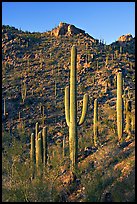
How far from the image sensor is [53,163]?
42.9 ft

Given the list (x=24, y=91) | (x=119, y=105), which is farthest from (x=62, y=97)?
(x=119, y=105)

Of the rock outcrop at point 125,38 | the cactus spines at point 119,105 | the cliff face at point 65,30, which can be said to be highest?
the cliff face at point 65,30

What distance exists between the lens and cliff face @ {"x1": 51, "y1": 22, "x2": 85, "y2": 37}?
150ft

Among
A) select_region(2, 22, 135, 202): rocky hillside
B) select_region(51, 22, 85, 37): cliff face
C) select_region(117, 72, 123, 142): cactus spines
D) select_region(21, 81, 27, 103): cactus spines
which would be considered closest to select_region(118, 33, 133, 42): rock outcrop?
select_region(2, 22, 135, 202): rocky hillside

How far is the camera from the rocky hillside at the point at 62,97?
43.5 feet

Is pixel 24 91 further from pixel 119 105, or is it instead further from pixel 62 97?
pixel 119 105

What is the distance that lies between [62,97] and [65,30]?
59.9 feet

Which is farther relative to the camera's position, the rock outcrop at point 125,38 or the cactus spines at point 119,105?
the rock outcrop at point 125,38

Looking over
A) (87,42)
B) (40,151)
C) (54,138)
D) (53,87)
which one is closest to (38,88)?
(53,87)

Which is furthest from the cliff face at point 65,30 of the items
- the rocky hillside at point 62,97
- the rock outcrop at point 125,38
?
the rock outcrop at point 125,38

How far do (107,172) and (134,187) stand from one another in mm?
2503

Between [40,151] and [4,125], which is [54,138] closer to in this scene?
[4,125]

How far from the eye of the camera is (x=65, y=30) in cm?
4631

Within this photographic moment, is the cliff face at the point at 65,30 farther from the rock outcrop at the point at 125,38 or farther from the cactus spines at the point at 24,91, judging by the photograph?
the cactus spines at the point at 24,91
